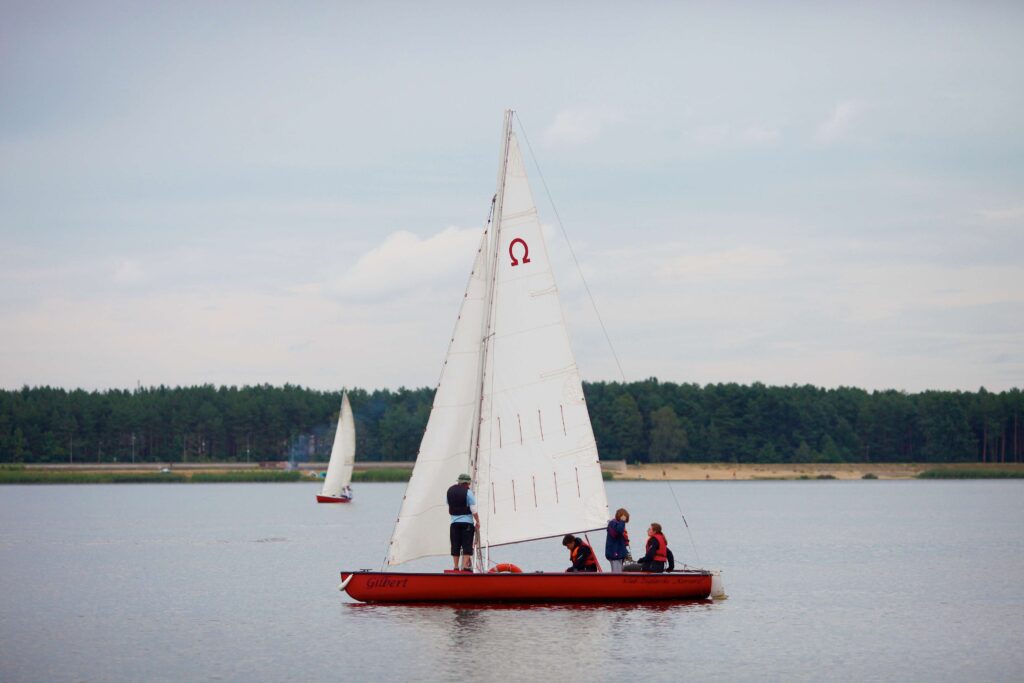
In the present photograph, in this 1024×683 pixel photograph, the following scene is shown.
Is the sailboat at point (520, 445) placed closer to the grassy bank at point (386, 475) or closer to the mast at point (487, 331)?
the mast at point (487, 331)

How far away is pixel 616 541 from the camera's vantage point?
32.9 meters

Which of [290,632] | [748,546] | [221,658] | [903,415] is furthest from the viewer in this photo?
[903,415]

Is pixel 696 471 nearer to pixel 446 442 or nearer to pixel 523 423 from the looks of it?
pixel 446 442

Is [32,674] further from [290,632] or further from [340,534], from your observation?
[340,534]

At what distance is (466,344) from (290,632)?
769 cm

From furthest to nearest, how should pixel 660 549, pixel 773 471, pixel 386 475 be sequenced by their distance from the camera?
1. pixel 773 471
2. pixel 386 475
3. pixel 660 549

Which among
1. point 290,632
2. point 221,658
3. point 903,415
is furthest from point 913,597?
point 903,415

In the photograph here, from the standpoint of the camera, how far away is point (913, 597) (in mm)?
40125

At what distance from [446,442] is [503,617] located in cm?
420

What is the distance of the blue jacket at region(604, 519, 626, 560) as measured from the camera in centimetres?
3272

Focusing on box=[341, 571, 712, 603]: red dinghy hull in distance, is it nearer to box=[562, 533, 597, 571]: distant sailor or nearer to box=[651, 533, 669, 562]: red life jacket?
box=[651, 533, 669, 562]: red life jacket

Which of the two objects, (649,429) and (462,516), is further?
(649,429)

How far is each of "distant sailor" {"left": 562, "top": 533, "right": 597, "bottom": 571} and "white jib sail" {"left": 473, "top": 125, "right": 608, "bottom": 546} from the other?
58 cm

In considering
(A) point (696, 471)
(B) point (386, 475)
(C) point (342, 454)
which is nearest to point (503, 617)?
(C) point (342, 454)
